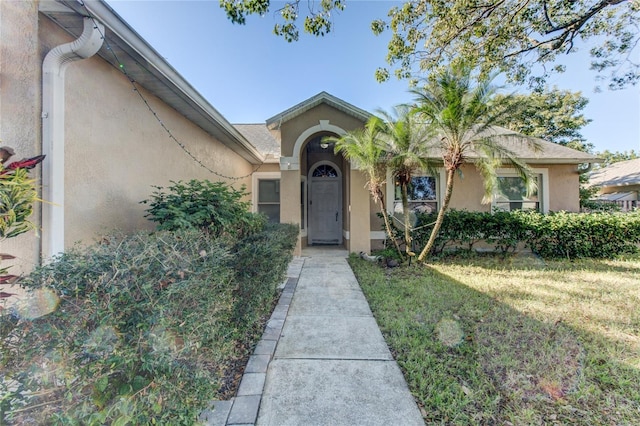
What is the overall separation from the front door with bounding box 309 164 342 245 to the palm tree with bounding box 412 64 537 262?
16.9 ft

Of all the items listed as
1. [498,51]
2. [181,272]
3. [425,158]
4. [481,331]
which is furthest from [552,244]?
[181,272]

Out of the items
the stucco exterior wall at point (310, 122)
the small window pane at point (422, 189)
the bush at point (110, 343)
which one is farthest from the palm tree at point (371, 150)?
the bush at point (110, 343)

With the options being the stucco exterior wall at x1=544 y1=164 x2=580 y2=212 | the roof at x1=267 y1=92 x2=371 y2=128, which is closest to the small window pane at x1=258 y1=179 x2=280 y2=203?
the roof at x1=267 y1=92 x2=371 y2=128

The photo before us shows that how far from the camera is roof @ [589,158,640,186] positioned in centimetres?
1619

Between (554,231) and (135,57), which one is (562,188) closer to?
(554,231)

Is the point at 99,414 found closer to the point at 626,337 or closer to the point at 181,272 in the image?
the point at 181,272

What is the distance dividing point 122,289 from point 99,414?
654 millimetres

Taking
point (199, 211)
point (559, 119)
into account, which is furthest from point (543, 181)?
point (559, 119)

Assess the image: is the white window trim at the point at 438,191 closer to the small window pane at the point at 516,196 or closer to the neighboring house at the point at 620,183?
the small window pane at the point at 516,196

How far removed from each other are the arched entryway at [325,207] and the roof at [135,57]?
5628 millimetres

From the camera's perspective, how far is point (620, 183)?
16406 mm

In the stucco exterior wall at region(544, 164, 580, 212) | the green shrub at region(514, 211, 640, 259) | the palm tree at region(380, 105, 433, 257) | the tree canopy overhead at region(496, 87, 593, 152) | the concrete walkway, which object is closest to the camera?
the concrete walkway

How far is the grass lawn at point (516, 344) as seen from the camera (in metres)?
2.45

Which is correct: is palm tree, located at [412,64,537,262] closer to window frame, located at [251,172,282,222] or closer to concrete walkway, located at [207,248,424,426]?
concrete walkway, located at [207,248,424,426]
